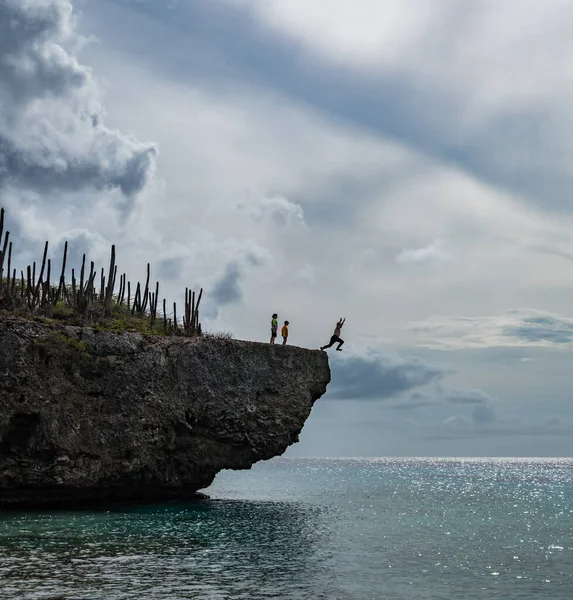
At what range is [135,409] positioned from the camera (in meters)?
29.1

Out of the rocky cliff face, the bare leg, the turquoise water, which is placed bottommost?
the turquoise water

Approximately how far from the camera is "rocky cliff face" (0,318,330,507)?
2702 centimetres

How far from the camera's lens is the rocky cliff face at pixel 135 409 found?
27.0 metres

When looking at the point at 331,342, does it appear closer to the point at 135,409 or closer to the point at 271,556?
the point at 135,409

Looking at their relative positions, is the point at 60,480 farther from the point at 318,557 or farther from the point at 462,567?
the point at 462,567

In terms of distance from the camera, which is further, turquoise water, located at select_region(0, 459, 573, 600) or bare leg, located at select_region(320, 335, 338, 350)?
bare leg, located at select_region(320, 335, 338, 350)

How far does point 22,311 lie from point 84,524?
31.1ft

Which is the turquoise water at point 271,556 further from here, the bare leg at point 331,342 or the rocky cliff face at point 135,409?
the bare leg at point 331,342

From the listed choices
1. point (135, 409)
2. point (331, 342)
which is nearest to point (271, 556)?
point (135, 409)

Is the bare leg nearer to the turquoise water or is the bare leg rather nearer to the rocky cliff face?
the rocky cliff face

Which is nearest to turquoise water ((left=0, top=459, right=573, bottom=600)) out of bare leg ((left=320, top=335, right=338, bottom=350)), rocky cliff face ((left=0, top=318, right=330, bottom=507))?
rocky cliff face ((left=0, top=318, right=330, bottom=507))

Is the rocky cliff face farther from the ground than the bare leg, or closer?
closer

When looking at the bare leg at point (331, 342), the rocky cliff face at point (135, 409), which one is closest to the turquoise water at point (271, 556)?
the rocky cliff face at point (135, 409)

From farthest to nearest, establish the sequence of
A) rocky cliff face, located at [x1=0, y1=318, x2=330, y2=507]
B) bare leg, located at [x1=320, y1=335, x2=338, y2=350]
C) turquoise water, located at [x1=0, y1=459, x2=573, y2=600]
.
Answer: bare leg, located at [x1=320, y1=335, x2=338, y2=350]
rocky cliff face, located at [x1=0, y1=318, x2=330, y2=507]
turquoise water, located at [x1=0, y1=459, x2=573, y2=600]
